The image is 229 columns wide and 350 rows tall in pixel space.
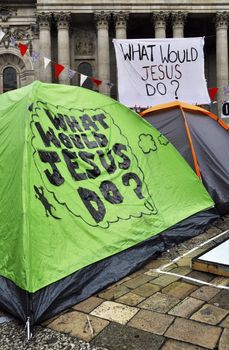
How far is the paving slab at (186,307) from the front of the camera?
10.8ft

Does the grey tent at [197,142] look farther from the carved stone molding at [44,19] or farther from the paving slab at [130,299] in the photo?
the carved stone molding at [44,19]

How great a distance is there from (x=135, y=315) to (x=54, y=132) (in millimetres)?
2209

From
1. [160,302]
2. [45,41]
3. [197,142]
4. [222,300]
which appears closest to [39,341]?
[160,302]

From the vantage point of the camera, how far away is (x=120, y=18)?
25.9 m

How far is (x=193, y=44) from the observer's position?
26.5 ft

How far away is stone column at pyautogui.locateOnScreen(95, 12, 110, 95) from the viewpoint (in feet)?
85.0

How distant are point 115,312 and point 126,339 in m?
0.44

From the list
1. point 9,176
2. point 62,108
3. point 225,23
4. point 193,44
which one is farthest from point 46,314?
point 225,23

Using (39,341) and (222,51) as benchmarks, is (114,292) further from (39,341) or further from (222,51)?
(222,51)

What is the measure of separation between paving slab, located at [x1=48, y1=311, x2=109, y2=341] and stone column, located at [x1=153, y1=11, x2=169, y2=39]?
84.1 ft

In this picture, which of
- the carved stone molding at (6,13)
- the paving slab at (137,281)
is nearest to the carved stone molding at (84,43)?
the carved stone molding at (6,13)

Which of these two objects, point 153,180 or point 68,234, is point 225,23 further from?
point 68,234

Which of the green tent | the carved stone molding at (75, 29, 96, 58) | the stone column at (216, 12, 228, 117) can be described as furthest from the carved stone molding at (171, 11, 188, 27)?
the green tent

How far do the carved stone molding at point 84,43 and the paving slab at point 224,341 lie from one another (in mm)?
26923
